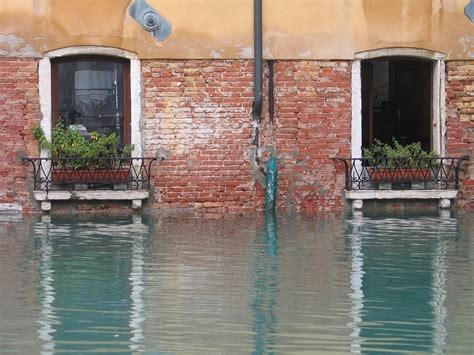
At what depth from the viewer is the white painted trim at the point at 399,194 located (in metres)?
13.6

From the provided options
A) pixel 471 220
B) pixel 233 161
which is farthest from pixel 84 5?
pixel 471 220

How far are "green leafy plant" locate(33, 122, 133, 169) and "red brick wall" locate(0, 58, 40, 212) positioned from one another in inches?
6.8

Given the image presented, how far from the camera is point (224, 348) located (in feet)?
21.3

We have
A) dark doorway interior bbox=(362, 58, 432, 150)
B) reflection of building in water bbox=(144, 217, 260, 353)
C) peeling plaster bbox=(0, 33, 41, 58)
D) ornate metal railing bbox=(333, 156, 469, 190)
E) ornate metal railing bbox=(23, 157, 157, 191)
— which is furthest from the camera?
dark doorway interior bbox=(362, 58, 432, 150)

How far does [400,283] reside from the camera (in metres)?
8.71

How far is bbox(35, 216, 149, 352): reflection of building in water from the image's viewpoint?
6.79 m

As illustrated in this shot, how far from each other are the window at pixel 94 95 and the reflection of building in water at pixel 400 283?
3.13m

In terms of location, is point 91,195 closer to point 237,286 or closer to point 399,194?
point 399,194

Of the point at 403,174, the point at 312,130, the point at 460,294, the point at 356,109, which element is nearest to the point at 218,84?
the point at 312,130

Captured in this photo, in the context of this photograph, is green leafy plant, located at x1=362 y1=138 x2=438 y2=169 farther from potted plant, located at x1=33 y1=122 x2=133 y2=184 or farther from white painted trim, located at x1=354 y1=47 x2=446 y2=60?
potted plant, located at x1=33 y1=122 x2=133 y2=184

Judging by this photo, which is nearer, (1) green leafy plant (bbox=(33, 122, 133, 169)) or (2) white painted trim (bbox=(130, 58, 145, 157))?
(1) green leafy plant (bbox=(33, 122, 133, 169))

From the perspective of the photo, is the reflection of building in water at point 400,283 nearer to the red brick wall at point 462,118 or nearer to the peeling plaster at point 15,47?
the red brick wall at point 462,118

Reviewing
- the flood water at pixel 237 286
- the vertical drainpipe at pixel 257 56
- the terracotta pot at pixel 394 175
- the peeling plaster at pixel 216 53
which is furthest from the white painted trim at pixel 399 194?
the peeling plaster at pixel 216 53

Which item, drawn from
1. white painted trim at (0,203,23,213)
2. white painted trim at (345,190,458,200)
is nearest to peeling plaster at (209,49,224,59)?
white painted trim at (345,190,458,200)
